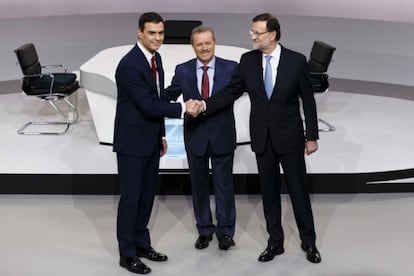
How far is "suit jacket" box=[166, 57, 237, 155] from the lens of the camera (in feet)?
15.3

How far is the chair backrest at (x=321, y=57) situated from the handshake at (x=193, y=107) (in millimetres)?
2940

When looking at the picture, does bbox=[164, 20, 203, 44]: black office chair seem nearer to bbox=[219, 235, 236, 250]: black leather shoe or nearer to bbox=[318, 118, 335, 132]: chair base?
bbox=[318, 118, 335, 132]: chair base

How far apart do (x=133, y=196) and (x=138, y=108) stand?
1.71 feet

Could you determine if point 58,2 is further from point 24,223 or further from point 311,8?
point 24,223

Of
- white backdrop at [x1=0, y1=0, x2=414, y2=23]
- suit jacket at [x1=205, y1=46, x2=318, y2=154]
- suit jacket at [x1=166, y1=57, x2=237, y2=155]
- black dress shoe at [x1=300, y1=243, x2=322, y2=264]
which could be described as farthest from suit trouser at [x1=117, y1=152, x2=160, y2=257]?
white backdrop at [x1=0, y1=0, x2=414, y2=23]

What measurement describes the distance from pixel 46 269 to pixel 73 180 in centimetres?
140

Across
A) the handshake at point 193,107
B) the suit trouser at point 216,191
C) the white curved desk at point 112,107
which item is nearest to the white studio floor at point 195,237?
the suit trouser at point 216,191

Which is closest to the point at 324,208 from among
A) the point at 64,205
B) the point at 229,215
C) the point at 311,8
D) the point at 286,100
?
the point at 229,215

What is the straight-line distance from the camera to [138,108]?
4.29 meters

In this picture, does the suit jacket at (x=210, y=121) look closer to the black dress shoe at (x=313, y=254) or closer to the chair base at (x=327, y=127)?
the black dress shoe at (x=313, y=254)

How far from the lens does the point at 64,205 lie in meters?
5.66

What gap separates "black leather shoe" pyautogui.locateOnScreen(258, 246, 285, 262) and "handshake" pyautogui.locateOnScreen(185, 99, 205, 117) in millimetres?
941

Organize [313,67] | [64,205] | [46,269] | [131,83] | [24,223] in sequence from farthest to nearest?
[313,67] → [64,205] → [24,223] → [46,269] → [131,83]

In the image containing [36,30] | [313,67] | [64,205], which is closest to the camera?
[64,205]
